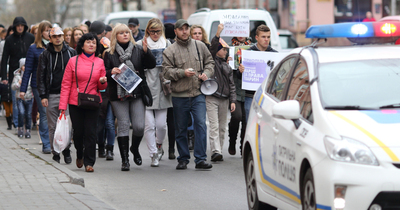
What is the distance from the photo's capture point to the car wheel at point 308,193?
471 cm

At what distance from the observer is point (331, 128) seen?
15.2 ft

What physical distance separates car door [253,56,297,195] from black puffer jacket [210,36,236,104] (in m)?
3.51

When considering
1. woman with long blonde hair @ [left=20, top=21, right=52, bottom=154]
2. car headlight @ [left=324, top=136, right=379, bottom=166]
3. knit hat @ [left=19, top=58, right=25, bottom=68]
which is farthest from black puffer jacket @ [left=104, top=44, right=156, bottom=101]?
knit hat @ [left=19, top=58, right=25, bottom=68]

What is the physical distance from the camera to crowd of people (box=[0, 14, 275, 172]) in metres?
9.13

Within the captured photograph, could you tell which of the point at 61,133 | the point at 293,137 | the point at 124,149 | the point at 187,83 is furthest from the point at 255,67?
the point at 293,137

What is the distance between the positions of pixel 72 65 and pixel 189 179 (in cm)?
209

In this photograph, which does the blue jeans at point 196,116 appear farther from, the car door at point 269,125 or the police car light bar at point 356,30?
the police car light bar at point 356,30

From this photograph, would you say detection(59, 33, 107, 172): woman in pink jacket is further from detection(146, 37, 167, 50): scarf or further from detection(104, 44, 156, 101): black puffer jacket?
detection(146, 37, 167, 50): scarf

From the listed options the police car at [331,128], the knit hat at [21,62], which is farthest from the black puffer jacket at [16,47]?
the police car at [331,128]

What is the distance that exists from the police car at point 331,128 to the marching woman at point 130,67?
3013mm

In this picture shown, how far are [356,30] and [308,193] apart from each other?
1686mm

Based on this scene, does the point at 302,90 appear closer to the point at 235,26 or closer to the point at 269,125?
the point at 269,125

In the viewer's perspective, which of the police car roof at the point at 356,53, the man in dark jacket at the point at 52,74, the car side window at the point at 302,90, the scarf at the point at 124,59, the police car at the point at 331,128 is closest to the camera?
the police car at the point at 331,128

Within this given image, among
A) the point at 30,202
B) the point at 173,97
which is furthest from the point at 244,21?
the point at 30,202
